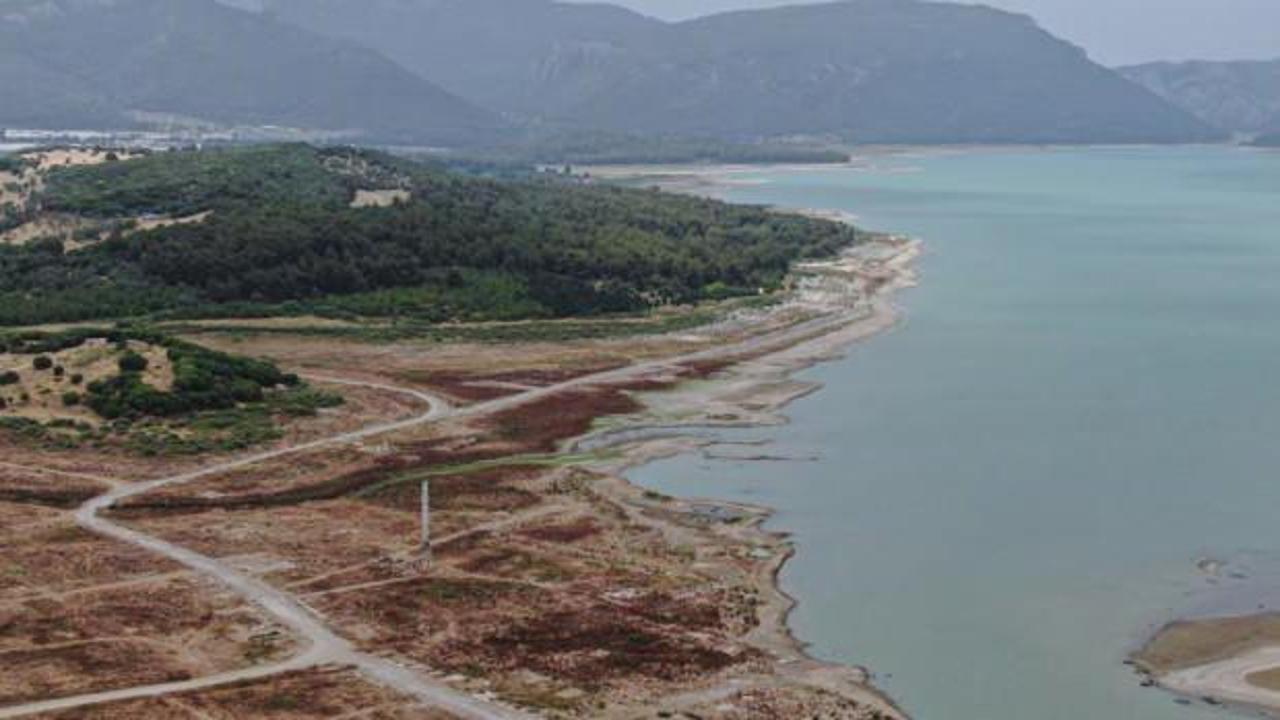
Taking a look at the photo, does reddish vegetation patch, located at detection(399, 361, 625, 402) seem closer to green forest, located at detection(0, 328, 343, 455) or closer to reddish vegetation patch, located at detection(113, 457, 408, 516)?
green forest, located at detection(0, 328, 343, 455)

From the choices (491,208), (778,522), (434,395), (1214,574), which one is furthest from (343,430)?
(491,208)

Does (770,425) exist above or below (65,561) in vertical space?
above

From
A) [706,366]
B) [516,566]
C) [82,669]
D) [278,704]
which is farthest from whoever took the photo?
[706,366]

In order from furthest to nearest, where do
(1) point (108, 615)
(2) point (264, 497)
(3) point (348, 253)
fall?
(3) point (348, 253)
(2) point (264, 497)
(1) point (108, 615)

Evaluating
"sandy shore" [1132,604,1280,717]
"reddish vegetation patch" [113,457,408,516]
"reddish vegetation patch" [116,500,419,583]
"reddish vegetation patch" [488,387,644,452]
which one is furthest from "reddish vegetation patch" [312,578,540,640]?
"reddish vegetation patch" [488,387,644,452]

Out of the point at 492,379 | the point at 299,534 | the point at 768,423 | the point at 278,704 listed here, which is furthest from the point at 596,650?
the point at 492,379

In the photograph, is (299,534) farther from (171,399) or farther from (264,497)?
(171,399)

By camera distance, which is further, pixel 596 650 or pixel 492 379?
pixel 492 379

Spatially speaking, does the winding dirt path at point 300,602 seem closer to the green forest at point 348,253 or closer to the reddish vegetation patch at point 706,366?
the reddish vegetation patch at point 706,366
